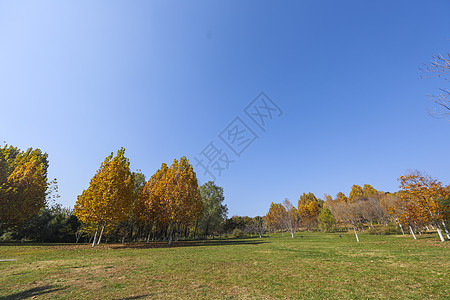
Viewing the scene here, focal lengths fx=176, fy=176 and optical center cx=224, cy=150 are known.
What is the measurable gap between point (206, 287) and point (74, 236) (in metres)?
46.9

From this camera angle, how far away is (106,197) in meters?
22.0

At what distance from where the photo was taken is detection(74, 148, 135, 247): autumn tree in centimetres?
2178

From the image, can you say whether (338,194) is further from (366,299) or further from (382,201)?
(366,299)

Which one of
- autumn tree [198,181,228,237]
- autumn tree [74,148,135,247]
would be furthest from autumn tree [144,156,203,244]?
autumn tree [198,181,228,237]

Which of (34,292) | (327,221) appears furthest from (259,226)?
(34,292)

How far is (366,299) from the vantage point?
6074mm

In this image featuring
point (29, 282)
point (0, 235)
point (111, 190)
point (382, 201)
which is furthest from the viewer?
point (382, 201)

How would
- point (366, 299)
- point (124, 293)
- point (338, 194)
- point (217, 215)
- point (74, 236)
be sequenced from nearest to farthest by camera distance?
point (366, 299)
point (124, 293)
point (74, 236)
point (217, 215)
point (338, 194)

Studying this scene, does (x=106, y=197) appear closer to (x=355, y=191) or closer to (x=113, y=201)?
(x=113, y=201)

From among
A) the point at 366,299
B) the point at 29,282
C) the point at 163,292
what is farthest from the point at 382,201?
the point at 29,282

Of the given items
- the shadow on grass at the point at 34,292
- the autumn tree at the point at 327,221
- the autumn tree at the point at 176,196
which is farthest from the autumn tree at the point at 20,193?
the autumn tree at the point at 327,221

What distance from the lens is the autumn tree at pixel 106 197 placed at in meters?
21.8

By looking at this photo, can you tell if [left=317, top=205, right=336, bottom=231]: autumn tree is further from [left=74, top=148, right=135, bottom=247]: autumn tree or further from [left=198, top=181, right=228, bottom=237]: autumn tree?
[left=74, top=148, right=135, bottom=247]: autumn tree

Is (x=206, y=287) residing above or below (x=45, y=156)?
below
